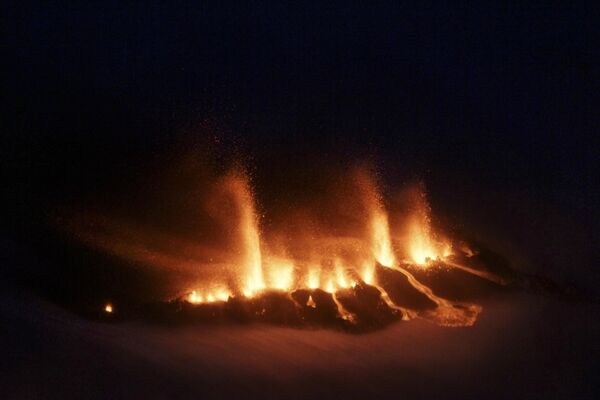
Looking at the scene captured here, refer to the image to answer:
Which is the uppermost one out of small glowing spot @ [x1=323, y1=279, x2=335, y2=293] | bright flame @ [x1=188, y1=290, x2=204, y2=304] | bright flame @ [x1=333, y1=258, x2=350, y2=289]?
bright flame @ [x1=333, y1=258, x2=350, y2=289]

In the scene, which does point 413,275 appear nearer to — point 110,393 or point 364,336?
point 364,336

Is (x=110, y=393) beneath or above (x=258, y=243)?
beneath

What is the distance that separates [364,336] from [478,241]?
4799 mm

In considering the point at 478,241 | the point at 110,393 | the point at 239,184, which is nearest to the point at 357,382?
the point at 110,393

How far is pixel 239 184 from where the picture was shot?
13555 mm

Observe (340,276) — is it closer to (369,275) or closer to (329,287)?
(329,287)

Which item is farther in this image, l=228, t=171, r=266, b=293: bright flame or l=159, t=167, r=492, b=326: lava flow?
l=228, t=171, r=266, b=293: bright flame

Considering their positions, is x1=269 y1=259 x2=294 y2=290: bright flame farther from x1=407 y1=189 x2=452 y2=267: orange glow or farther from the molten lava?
x1=407 y1=189 x2=452 y2=267: orange glow

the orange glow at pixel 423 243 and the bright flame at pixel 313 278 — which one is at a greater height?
the orange glow at pixel 423 243

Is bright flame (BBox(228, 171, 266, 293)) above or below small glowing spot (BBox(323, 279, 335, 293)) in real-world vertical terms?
above

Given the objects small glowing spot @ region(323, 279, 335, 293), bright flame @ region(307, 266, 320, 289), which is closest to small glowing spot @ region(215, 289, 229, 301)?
bright flame @ region(307, 266, 320, 289)

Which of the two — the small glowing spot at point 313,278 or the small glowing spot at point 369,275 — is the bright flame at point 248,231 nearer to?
the small glowing spot at point 313,278

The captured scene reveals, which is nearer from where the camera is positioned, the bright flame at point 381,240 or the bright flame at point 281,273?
the bright flame at point 281,273

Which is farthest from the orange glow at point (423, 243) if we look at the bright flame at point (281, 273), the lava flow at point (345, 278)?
the bright flame at point (281, 273)
